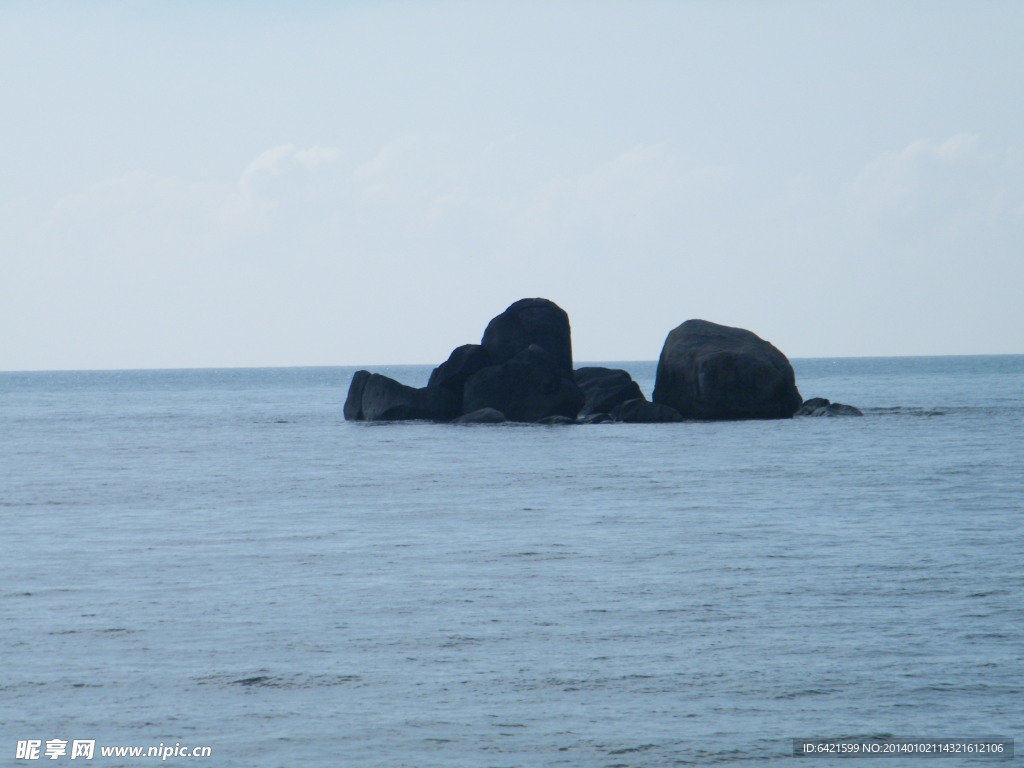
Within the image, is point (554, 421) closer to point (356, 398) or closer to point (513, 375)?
point (513, 375)

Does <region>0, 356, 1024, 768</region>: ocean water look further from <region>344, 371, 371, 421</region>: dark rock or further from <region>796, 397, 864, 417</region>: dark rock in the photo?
<region>344, 371, 371, 421</region>: dark rock

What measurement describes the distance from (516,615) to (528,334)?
143ft

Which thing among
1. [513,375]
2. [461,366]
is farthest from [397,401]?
[513,375]

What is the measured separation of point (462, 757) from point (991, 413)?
186ft

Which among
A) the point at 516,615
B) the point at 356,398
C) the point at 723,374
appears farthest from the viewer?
the point at 356,398

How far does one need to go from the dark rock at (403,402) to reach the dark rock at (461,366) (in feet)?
1.45

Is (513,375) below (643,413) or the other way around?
the other way around

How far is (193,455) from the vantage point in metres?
44.3

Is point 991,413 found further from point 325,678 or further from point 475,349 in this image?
point 325,678

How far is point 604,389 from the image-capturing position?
203ft

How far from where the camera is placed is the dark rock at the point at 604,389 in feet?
199

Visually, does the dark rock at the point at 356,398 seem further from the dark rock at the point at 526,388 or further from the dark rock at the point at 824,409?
the dark rock at the point at 824,409

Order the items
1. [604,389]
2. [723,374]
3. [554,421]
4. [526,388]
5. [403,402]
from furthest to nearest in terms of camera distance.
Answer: [604,389] < [403,402] < [554,421] < [526,388] < [723,374]

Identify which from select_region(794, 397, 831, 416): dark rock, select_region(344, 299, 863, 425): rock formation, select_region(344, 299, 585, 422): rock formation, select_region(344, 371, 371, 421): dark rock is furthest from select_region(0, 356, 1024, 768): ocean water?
select_region(344, 371, 371, 421): dark rock
